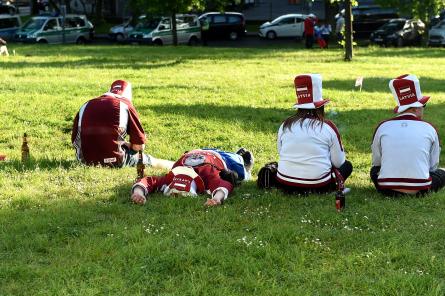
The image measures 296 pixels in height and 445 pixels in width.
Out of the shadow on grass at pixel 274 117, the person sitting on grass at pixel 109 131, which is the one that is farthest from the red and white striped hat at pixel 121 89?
the shadow on grass at pixel 274 117

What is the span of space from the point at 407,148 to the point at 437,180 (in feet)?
1.89

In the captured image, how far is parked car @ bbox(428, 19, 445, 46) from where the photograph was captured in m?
31.4

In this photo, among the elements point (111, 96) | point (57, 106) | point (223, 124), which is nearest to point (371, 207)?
point (111, 96)

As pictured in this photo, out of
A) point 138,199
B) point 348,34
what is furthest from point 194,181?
point 348,34

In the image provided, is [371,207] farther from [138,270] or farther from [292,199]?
[138,270]

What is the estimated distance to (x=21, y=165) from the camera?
24.5 feet

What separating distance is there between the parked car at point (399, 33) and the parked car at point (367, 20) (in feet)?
11.6

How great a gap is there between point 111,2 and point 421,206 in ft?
165

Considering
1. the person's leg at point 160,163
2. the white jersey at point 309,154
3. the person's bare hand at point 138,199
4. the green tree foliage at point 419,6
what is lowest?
the person's leg at point 160,163

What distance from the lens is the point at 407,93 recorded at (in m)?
6.25

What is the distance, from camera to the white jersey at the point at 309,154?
611cm

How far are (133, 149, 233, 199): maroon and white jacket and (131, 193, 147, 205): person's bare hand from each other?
121 mm

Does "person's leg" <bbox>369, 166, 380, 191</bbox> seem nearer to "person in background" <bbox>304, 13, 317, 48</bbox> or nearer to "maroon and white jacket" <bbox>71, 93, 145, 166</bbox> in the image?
"maroon and white jacket" <bbox>71, 93, 145, 166</bbox>

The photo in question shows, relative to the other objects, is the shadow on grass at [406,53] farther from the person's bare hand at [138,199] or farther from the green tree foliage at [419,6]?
the person's bare hand at [138,199]
